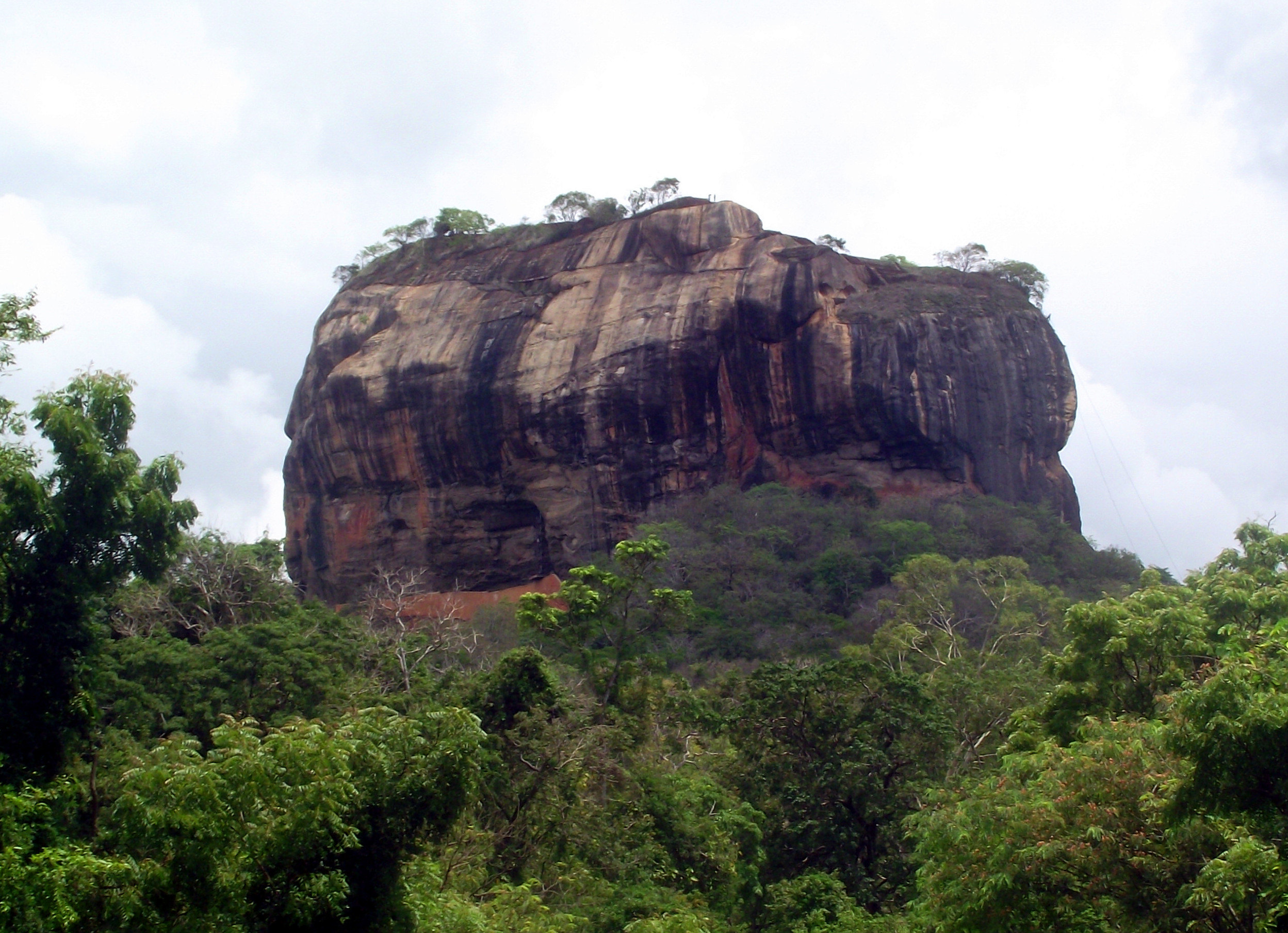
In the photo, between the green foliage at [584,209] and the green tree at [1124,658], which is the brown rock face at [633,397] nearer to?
the green foliage at [584,209]

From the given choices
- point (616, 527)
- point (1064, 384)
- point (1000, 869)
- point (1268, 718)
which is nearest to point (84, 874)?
point (1000, 869)

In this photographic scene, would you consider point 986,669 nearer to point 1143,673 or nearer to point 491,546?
point 1143,673

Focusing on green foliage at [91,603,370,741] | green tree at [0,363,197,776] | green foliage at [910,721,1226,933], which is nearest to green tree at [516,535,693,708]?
green foliage at [91,603,370,741]

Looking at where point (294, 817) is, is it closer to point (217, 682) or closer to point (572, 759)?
point (572, 759)

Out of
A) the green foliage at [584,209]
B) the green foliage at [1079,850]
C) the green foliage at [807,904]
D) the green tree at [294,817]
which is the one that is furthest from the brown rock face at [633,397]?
the green tree at [294,817]

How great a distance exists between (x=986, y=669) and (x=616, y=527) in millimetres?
20331

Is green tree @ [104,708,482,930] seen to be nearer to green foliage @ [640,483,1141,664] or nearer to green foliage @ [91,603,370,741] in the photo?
green foliage @ [91,603,370,741]

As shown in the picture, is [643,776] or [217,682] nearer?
[643,776]

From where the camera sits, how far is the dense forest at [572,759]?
22.4 ft

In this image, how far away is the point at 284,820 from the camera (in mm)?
7000

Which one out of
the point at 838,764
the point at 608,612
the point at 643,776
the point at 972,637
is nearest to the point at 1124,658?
the point at 838,764

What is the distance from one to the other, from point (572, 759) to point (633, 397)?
2745cm

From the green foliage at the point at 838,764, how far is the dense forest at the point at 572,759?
4cm

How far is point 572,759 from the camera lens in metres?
12.0
